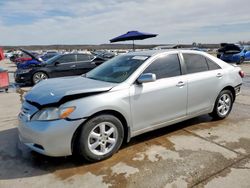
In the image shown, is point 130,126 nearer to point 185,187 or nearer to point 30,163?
point 185,187

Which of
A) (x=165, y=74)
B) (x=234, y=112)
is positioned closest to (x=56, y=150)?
(x=165, y=74)

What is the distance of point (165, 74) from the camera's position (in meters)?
4.00

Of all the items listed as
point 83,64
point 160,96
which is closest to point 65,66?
point 83,64

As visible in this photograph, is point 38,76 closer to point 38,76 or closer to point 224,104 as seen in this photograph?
point 38,76

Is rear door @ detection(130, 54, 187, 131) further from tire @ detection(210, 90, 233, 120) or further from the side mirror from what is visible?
tire @ detection(210, 90, 233, 120)

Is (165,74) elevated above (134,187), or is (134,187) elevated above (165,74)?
(165,74)

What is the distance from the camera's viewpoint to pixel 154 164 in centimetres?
327

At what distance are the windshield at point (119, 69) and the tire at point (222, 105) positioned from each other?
1.90 m

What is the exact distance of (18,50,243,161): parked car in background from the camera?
3.09 metres

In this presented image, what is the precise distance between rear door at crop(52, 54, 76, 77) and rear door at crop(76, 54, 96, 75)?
192 millimetres

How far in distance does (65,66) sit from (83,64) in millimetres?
825

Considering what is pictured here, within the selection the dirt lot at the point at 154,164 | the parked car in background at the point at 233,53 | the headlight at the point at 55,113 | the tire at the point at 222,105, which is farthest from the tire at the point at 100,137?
the parked car in background at the point at 233,53

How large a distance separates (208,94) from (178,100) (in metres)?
0.83

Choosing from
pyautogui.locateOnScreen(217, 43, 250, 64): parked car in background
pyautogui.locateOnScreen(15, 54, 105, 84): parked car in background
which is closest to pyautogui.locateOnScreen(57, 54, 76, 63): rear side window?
pyautogui.locateOnScreen(15, 54, 105, 84): parked car in background
